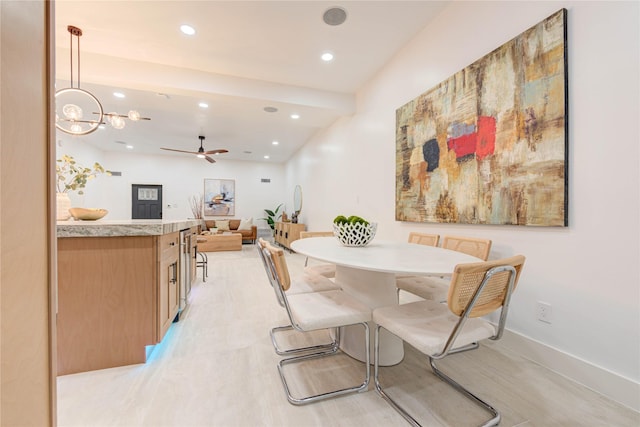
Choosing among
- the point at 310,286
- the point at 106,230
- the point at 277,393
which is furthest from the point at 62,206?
the point at 277,393

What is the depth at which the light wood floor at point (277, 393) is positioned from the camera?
118 cm

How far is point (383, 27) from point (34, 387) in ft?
10.8

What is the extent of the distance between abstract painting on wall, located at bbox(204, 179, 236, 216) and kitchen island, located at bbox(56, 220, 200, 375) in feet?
23.5

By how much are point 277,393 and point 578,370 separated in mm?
1680

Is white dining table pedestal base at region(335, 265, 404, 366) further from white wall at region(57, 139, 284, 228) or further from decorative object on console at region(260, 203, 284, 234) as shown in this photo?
white wall at region(57, 139, 284, 228)

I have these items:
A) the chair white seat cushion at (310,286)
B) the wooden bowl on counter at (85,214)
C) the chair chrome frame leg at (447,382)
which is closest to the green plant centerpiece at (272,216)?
Answer: the wooden bowl on counter at (85,214)

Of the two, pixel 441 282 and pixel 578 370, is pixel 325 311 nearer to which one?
pixel 441 282

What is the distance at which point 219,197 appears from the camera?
8414 millimetres

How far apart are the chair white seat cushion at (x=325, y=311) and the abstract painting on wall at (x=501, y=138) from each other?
1.26 meters

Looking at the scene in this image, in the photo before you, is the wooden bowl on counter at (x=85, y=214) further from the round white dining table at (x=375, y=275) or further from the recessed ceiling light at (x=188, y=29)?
the recessed ceiling light at (x=188, y=29)

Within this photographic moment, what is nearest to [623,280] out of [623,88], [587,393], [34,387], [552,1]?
[587,393]

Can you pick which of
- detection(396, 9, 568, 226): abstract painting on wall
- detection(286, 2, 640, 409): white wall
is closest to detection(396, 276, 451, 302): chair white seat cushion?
detection(286, 2, 640, 409): white wall

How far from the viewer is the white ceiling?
7.73 feet

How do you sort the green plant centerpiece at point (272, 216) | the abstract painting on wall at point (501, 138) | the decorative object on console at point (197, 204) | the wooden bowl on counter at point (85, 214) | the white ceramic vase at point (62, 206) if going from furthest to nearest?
1. the green plant centerpiece at point (272, 216)
2. the decorative object on console at point (197, 204)
3. the white ceramic vase at point (62, 206)
4. the wooden bowl on counter at point (85, 214)
5. the abstract painting on wall at point (501, 138)
